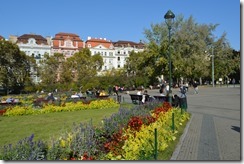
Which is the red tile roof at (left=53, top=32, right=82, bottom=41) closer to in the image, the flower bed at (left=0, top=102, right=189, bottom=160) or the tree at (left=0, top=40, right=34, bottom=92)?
the tree at (left=0, top=40, right=34, bottom=92)

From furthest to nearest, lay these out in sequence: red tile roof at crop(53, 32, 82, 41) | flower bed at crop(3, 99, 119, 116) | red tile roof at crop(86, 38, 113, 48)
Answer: red tile roof at crop(86, 38, 113, 48), red tile roof at crop(53, 32, 82, 41), flower bed at crop(3, 99, 119, 116)

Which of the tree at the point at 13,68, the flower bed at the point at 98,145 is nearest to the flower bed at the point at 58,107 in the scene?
the flower bed at the point at 98,145

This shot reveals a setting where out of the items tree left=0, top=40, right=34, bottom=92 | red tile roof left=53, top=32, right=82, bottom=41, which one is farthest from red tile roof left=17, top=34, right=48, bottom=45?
tree left=0, top=40, right=34, bottom=92

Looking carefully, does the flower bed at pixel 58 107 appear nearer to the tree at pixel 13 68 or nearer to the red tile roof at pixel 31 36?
the tree at pixel 13 68

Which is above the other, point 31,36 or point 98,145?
point 31,36

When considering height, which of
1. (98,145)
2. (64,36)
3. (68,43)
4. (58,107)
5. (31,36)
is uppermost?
(64,36)

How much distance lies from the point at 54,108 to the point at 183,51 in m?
26.6

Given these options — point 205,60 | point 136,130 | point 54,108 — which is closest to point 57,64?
point 205,60

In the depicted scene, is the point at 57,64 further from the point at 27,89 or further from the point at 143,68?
the point at 143,68


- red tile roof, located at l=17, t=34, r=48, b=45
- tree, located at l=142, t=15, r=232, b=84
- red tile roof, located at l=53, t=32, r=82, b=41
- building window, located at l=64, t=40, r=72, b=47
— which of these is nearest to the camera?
tree, located at l=142, t=15, r=232, b=84

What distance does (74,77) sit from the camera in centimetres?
4519

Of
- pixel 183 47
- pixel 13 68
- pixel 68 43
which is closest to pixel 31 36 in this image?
pixel 13 68

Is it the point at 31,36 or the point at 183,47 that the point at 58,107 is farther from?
the point at 31,36

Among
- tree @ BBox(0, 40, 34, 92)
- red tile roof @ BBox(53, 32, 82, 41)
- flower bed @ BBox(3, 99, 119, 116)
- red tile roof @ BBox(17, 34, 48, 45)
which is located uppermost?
red tile roof @ BBox(53, 32, 82, 41)
